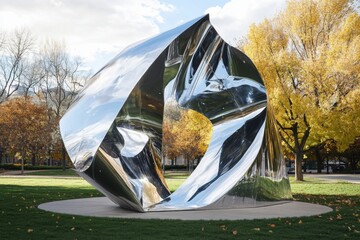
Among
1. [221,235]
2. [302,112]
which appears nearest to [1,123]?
[302,112]

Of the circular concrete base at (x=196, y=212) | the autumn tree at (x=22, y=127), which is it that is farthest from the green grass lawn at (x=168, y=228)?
the autumn tree at (x=22, y=127)

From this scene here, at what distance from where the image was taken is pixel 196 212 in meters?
11.9

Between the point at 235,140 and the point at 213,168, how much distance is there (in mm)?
1139

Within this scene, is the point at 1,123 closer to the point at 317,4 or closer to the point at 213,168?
the point at 317,4

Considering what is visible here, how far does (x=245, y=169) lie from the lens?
12758 mm

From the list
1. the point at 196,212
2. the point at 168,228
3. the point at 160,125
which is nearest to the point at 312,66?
the point at 160,125

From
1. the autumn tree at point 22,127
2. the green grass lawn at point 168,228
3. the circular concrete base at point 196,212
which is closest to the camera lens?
the green grass lawn at point 168,228

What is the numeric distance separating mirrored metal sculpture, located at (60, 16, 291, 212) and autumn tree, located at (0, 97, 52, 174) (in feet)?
104

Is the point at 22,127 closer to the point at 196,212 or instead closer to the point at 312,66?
the point at 312,66

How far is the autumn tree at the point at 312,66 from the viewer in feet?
84.1

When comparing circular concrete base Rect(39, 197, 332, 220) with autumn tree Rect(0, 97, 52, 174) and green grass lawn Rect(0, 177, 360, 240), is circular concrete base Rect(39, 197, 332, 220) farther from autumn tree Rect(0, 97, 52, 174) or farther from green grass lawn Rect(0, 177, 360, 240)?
autumn tree Rect(0, 97, 52, 174)

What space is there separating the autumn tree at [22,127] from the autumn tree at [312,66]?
24616 mm

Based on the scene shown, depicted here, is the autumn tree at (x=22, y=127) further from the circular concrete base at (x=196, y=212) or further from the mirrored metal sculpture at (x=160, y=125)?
the circular concrete base at (x=196, y=212)

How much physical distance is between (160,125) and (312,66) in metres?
14.1
